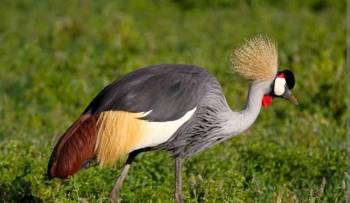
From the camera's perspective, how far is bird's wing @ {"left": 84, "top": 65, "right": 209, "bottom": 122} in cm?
498

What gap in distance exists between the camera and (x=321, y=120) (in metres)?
7.41

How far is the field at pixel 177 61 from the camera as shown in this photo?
553 centimetres

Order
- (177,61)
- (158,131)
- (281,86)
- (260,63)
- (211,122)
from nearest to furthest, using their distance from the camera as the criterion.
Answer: (158,131) < (211,122) < (260,63) < (281,86) < (177,61)

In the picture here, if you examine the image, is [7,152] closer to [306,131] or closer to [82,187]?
[82,187]

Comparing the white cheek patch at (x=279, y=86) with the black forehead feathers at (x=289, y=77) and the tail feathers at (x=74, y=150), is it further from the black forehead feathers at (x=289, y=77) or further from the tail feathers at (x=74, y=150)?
the tail feathers at (x=74, y=150)

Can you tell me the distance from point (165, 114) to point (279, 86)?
2.49 feet

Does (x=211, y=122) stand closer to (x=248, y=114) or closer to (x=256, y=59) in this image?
(x=248, y=114)

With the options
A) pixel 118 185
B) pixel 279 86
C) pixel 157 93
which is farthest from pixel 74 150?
pixel 279 86

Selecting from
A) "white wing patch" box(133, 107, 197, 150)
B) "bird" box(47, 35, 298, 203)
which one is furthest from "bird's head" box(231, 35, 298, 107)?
"white wing patch" box(133, 107, 197, 150)

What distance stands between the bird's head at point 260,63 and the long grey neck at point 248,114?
18mm

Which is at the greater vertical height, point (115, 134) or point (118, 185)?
point (115, 134)

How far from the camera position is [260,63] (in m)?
A: 5.32

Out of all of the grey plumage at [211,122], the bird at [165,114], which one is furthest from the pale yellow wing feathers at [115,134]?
the grey plumage at [211,122]

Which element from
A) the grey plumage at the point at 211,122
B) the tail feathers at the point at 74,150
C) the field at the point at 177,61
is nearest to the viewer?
the tail feathers at the point at 74,150
